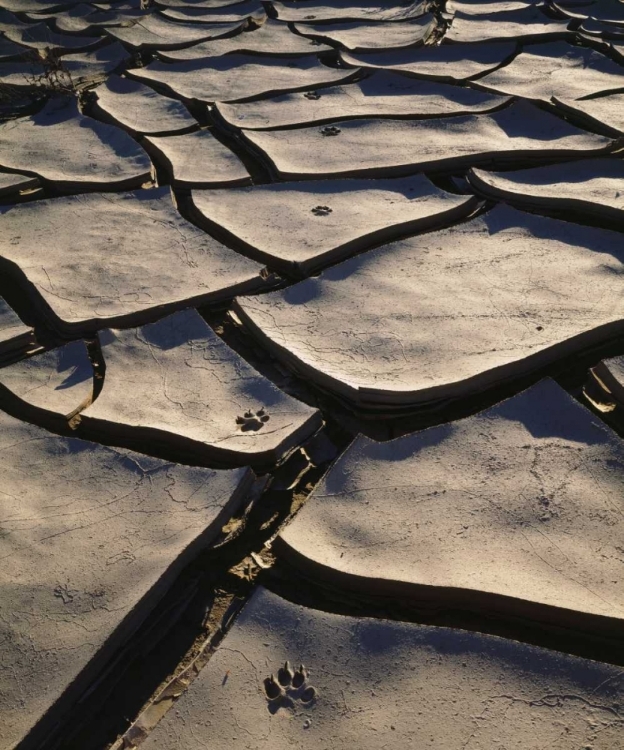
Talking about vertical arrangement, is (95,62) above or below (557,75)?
below

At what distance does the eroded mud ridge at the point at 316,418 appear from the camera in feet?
3.50

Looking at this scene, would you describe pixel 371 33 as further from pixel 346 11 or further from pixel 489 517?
pixel 489 517

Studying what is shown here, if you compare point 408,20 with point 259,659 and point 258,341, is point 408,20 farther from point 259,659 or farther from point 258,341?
point 259,659

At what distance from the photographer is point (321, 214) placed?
2068mm

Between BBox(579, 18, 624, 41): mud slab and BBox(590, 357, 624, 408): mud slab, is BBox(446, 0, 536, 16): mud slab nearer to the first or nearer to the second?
BBox(579, 18, 624, 41): mud slab

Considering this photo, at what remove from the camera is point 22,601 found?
1190mm

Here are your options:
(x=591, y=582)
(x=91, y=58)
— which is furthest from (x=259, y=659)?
(x=91, y=58)

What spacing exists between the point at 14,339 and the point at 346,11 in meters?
2.50

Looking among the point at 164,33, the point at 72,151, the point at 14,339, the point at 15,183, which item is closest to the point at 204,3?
the point at 164,33

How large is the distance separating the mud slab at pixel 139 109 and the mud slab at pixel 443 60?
708 millimetres

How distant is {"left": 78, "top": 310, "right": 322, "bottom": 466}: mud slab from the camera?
4.65ft

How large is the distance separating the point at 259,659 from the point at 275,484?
0.35 meters

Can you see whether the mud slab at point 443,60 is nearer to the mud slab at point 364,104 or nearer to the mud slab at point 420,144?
the mud slab at point 364,104

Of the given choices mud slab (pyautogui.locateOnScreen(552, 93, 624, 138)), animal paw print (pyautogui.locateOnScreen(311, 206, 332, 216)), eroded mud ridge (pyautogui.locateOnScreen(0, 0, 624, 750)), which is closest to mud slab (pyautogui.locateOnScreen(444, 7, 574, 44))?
eroded mud ridge (pyautogui.locateOnScreen(0, 0, 624, 750))
